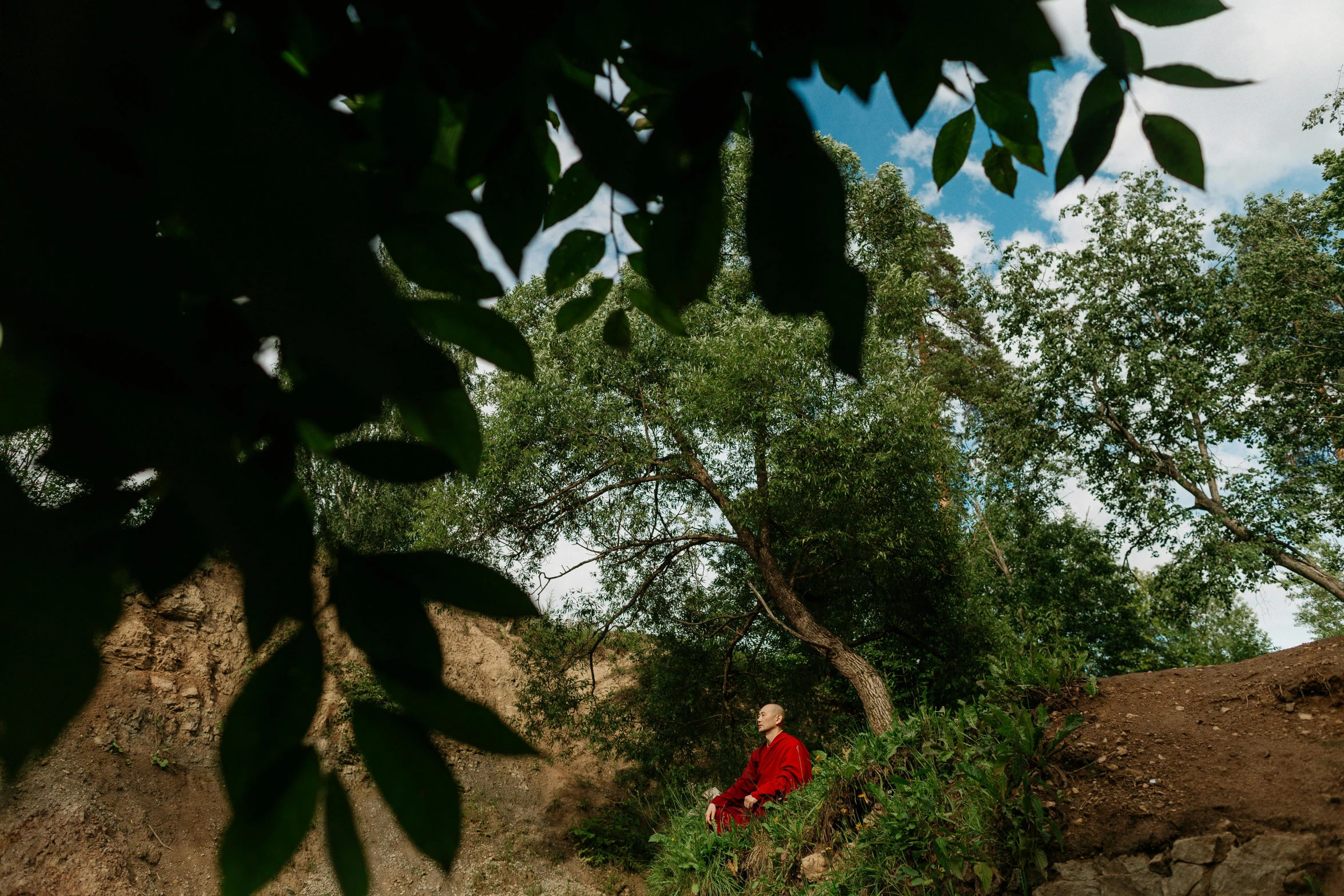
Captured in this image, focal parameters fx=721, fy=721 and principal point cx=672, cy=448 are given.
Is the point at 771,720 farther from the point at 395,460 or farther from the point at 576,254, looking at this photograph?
the point at 395,460

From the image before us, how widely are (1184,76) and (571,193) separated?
0.57 meters

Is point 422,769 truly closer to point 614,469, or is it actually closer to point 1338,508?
point 614,469

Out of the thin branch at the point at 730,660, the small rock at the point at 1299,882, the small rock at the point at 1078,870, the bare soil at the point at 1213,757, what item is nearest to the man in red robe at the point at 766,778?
the thin branch at the point at 730,660

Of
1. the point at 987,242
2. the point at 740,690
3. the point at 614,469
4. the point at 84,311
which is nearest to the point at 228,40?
the point at 84,311

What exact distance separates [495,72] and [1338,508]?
15.3 metres

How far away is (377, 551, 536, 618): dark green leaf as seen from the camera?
43cm

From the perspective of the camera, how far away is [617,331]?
3.19 ft

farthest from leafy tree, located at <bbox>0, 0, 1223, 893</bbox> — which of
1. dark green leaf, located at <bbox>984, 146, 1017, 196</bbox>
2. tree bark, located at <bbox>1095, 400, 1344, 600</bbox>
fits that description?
tree bark, located at <bbox>1095, 400, 1344, 600</bbox>

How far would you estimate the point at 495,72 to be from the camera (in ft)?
1.82

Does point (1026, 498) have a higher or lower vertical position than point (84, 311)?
higher

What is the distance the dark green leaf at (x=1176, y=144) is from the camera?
0.65 metres

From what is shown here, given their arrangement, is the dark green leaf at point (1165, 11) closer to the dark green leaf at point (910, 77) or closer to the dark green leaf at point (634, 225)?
the dark green leaf at point (910, 77)

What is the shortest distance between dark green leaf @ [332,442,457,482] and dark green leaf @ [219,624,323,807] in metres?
0.13

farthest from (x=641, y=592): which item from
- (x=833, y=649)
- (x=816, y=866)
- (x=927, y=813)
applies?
(x=927, y=813)
